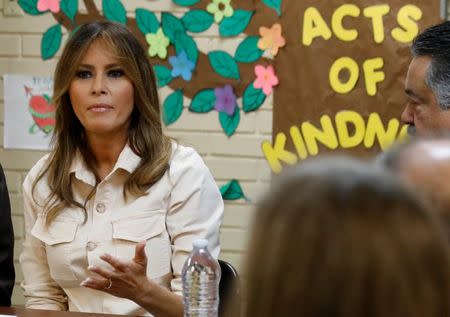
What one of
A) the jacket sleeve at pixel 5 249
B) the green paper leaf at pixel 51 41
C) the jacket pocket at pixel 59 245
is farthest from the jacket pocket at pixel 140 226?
the green paper leaf at pixel 51 41

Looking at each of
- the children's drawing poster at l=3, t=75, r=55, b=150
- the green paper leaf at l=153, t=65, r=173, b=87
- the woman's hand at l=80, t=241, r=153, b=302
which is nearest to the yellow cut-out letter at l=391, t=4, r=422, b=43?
the green paper leaf at l=153, t=65, r=173, b=87

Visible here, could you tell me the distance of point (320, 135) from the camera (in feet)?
9.93

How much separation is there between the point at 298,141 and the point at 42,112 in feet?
3.30

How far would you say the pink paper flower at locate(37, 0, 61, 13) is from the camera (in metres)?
3.25

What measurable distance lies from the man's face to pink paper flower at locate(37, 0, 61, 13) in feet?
4.95

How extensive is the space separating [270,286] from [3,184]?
1865 mm

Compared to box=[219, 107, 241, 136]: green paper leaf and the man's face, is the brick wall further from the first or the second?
the man's face

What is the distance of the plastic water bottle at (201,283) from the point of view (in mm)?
1860

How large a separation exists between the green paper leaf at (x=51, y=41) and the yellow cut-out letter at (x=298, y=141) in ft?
3.19

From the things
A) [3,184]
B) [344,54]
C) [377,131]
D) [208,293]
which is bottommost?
[208,293]

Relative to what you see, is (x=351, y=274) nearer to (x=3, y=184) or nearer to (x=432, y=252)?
(x=432, y=252)

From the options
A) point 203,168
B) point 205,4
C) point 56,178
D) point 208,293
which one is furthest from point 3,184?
point 205,4

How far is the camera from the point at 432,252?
0.70 meters

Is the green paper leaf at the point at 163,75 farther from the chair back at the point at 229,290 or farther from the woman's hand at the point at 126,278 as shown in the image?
the woman's hand at the point at 126,278
